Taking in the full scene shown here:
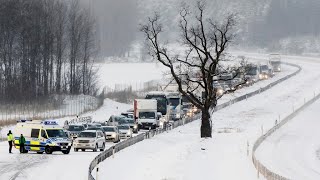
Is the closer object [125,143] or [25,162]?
[25,162]

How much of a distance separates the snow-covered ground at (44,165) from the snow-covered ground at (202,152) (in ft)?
5.54

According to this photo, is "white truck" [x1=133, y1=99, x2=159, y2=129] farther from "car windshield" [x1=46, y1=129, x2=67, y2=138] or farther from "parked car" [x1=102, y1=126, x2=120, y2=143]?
Answer: "car windshield" [x1=46, y1=129, x2=67, y2=138]

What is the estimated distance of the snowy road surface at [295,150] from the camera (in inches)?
2074

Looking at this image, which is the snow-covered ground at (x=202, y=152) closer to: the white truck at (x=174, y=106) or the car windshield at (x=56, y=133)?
the white truck at (x=174, y=106)

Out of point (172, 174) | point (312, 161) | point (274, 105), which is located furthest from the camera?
point (274, 105)

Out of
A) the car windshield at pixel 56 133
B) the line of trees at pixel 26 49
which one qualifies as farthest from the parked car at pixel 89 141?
the line of trees at pixel 26 49

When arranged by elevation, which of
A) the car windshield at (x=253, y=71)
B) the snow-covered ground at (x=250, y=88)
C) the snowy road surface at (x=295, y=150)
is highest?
the car windshield at (x=253, y=71)

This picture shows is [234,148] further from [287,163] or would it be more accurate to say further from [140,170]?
[140,170]

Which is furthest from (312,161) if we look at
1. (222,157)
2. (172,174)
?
(172,174)

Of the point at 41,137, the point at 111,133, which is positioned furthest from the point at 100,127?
the point at 41,137

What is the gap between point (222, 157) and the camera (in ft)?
184

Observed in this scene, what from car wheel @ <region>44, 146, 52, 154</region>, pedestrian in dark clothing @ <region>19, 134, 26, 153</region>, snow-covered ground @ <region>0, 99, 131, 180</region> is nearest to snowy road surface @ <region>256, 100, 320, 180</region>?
snow-covered ground @ <region>0, 99, 131, 180</region>

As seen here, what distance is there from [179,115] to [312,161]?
28.3m

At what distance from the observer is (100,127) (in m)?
63.2
